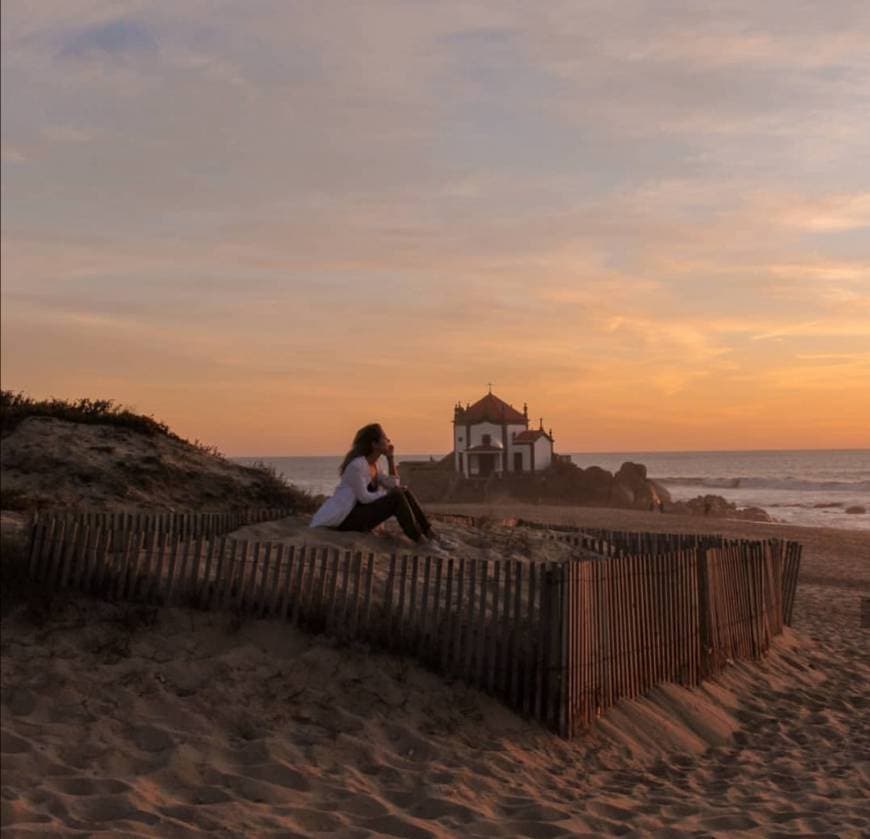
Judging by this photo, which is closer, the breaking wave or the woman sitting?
the woman sitting

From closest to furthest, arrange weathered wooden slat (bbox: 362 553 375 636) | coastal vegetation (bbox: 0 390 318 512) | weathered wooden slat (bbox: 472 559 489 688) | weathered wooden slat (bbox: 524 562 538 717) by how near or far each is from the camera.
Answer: weathered wooden slat (bbox: 524 562 538 717), weathered wooden slat (bbox: 472 559 489 688), weathered wooden slat (bbox: 362 553 375 636), coastal vegetation (bbox: 0 390 318 512)

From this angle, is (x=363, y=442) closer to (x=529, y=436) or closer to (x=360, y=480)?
(x=360, y=480)

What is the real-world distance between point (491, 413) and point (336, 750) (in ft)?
222

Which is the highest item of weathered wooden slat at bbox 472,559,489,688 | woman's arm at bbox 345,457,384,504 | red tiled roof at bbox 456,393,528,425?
red tiled roof at bbox 456,393,528,425

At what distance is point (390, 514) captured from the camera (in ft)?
35.9

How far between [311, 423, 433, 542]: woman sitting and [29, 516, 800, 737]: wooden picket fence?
0.73m

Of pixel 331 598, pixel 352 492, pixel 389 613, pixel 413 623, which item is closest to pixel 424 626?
pixel 413 623

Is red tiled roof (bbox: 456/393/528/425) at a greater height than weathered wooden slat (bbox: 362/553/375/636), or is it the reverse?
red tiled roof (bbox: 456/393/528/425)

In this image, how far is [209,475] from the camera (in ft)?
60.2

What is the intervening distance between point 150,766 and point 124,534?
308 cm

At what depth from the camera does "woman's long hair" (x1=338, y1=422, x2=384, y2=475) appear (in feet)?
35.7

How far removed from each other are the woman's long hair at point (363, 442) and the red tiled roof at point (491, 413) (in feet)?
206

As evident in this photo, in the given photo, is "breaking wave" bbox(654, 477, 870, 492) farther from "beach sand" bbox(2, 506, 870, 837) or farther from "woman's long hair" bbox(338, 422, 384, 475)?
"beach sand" bbox(2, 506, 870, 837)

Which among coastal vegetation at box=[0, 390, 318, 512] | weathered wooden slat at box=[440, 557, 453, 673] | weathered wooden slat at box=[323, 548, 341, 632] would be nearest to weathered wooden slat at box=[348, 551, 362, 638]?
weathered wooden slat at box=[323, 548, 341, 632]
